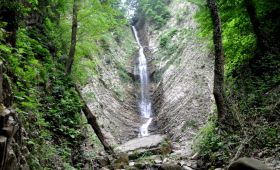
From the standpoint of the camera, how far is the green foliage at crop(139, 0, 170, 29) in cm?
3469

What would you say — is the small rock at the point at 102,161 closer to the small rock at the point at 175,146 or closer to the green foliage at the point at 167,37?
the small rock at the point at 175,146

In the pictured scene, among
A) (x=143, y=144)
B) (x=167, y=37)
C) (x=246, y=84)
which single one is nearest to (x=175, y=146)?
(x=143, y=144)

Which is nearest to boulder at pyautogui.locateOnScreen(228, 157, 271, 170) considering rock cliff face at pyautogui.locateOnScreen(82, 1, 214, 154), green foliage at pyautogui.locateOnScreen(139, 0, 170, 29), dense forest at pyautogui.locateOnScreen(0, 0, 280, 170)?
dense forest at pyautogui.locateOnScreen(0, 0, 280, 170)

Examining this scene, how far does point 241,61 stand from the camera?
1128 centimetres

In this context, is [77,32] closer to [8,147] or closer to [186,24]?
[8,147]

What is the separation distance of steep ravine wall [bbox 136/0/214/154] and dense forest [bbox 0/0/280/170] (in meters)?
0.11

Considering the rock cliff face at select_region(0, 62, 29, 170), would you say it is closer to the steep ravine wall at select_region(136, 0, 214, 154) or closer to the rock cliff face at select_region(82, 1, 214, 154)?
the rock cliff face at select_region(82, 1, 214, 154)

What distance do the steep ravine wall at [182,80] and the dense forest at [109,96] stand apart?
0.11 metres

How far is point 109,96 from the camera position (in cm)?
1981

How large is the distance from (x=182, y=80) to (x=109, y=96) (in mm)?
4887

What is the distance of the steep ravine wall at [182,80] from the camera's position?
588 inches

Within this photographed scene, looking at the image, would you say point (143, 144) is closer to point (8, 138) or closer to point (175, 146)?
point (175, 146)

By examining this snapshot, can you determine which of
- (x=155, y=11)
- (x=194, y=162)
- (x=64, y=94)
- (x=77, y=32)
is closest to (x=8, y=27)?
(x=64, y=94)

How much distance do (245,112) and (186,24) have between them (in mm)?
18186
